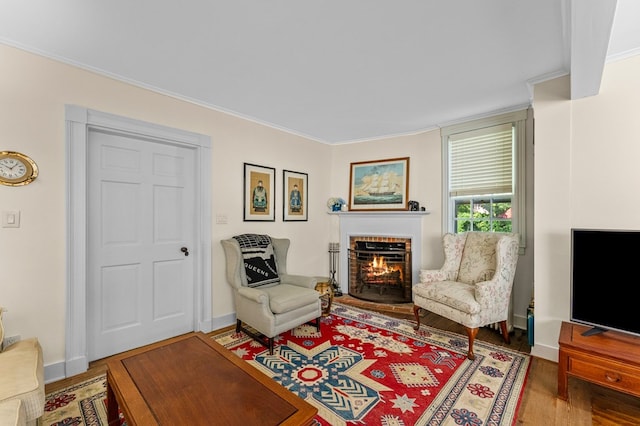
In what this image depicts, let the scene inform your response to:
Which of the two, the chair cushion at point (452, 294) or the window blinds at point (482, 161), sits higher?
the window blinds at point (482, 161)

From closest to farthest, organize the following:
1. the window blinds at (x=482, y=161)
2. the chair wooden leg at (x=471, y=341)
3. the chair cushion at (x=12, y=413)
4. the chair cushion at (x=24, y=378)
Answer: the chair cushion at (x=12, y=413) → the chair cushion at (x=24, y=378) → the chair wooden leg at (x=471, y=341) → the window blinds at (x=482, y=161)

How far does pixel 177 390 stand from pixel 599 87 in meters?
3.54

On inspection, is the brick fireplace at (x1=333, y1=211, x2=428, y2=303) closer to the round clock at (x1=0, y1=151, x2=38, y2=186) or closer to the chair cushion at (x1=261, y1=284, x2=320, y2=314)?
the chair cushion at (x1=261, y1=284, x2=320, y2=314)

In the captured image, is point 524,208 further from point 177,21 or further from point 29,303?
point 29,303

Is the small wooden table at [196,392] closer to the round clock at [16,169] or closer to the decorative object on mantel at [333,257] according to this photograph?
the round clock at [16,169]

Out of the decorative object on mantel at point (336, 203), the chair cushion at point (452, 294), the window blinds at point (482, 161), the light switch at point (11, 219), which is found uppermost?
the window blinds at point (482, 161)

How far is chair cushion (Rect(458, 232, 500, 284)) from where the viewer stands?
3020mm

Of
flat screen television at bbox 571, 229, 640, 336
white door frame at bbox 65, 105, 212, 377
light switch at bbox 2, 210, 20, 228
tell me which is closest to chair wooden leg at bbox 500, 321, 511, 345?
flat screen television at bbox 571, 229, 640, 336

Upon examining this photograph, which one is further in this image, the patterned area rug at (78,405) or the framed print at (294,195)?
the framed print at (294,195)

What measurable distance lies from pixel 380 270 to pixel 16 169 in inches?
161

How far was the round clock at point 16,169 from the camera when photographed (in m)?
2.03

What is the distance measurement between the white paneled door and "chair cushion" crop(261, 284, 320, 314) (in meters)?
0.97

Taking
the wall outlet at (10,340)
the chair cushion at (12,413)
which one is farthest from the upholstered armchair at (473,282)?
the wall outlet at (10,340)

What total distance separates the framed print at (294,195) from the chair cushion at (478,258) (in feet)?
7.35
